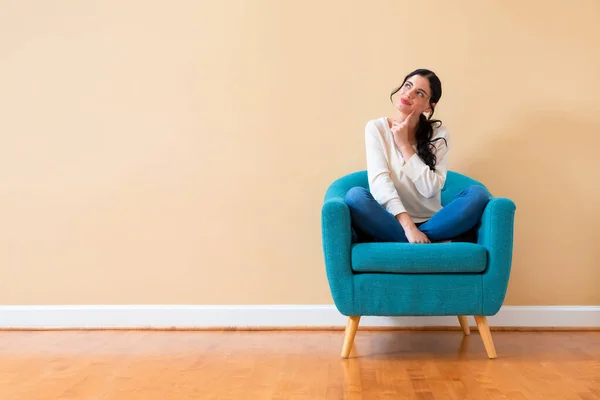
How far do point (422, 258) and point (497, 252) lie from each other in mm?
299

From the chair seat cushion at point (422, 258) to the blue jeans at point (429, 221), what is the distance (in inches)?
5.1

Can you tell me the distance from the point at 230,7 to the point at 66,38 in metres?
0.83

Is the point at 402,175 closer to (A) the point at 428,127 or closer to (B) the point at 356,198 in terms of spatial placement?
(A) the point at 428,127

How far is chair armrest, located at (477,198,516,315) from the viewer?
2.77 metres

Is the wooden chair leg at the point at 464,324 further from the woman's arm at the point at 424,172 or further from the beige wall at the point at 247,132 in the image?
the woman's arm at the point at 424,172

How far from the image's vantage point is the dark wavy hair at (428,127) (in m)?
3.16

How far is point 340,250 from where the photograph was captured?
2.79 m

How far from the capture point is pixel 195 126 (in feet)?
11.7

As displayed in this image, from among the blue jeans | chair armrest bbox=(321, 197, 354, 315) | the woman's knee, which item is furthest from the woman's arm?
chair armrest bbox=(321, 197, 354, 315)

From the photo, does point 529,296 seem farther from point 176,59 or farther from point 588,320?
point 176,59

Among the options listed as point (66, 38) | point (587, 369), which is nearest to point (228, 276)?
point (66, 38)

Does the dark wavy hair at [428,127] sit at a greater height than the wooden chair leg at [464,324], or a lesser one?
greater

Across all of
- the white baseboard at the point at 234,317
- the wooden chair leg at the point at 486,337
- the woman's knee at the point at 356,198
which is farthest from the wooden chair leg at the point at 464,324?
the woman's knee at the point at 356,198

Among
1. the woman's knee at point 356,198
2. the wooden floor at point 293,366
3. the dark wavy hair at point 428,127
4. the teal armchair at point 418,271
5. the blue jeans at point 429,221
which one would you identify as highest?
the dark wavy hair at point 428,127
